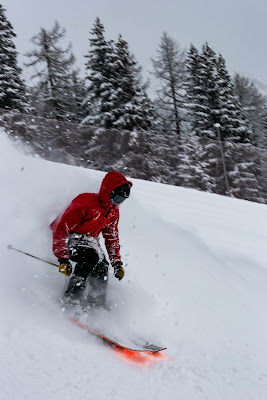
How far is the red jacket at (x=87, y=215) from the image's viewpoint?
3896 millimetres

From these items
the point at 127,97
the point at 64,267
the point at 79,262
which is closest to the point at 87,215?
the point at 79,262

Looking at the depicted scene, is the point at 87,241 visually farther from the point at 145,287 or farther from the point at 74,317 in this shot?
the point at 145,287

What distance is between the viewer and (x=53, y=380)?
2.59m

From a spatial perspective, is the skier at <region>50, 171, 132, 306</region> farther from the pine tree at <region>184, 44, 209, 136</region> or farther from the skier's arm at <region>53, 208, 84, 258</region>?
the pine tree at <region>184, 44, 209, 136</region>

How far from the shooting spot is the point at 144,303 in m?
4.67

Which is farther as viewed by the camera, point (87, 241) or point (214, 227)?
point (214, 227)

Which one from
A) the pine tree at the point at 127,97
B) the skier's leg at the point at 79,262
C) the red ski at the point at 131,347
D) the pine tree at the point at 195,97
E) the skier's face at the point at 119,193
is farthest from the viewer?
the pine tree at the point at 195,97

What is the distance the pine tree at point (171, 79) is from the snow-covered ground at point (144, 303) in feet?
65.2

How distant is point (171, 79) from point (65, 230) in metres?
25.1

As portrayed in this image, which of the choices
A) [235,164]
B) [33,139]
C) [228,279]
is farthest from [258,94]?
[228,279]

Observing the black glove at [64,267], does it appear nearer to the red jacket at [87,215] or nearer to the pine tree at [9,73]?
the red jacket at [87,215]

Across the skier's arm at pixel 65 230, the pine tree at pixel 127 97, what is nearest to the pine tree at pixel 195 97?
the pine tree at pixel 127 97

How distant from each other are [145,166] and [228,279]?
272 inches

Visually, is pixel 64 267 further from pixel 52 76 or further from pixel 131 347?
pixel 52 76
